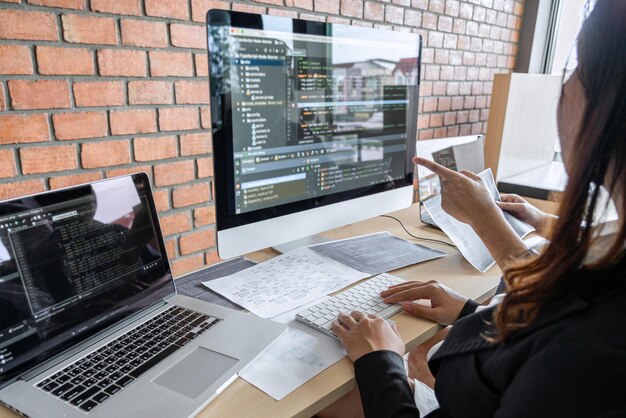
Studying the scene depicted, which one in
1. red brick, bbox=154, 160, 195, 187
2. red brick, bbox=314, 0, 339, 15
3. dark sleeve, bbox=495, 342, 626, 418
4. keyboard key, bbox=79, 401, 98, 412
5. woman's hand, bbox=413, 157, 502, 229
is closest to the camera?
dark sleeve, bbox=495, 342, 626, 418

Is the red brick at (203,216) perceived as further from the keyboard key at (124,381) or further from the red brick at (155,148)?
the keyboard key at (124,381)

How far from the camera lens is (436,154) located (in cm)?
151

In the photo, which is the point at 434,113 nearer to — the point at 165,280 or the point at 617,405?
the point at 165,280

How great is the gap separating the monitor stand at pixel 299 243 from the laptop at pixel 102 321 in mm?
398

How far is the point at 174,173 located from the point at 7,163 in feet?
1.40

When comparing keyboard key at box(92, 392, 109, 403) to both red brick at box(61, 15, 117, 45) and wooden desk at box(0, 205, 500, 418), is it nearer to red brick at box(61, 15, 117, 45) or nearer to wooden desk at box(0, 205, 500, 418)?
wooden desk at box(0, 205, 500, 418)

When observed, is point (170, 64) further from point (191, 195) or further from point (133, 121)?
point (191, 195)

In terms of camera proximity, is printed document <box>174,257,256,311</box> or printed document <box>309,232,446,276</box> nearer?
printed document <box>174,257,256,311</box>

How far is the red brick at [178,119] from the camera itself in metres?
1.27

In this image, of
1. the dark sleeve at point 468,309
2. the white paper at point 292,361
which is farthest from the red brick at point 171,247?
the dark sleeve at point 468,309

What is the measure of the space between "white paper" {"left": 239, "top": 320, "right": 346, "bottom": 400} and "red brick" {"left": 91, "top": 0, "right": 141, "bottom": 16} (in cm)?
88

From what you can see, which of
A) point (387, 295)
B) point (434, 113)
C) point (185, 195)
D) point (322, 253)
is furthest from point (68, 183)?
point (434, 113)

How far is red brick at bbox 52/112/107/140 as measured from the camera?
3.53 feet

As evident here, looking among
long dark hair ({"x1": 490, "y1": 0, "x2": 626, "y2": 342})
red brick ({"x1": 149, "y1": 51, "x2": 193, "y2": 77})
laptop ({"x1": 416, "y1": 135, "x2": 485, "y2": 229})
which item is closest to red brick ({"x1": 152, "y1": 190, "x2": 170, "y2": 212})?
red brick ({"x1": 149, "y1": 51, "x2": 193, "y2": 77})
